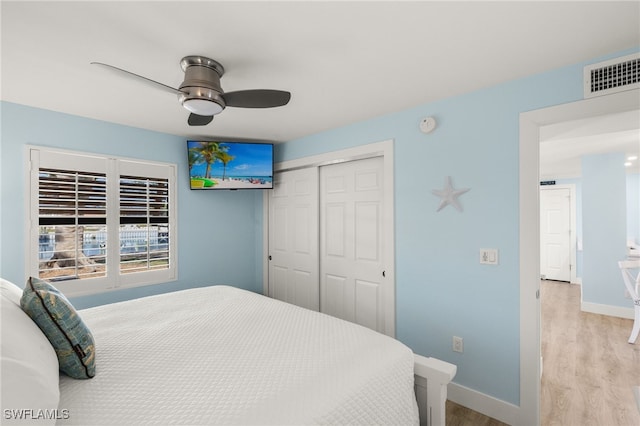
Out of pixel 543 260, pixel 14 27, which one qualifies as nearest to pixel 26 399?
pixel 14 27

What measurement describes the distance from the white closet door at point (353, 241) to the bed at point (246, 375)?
47.4 inches

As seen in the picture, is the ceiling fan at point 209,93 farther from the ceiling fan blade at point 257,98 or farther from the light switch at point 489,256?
the light switch at point 489,256

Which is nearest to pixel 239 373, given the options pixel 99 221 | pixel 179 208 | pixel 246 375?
pixel 246 375

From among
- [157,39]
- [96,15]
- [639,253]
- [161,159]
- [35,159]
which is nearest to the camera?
[96,15]

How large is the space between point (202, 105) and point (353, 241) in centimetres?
189

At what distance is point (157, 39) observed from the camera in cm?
150

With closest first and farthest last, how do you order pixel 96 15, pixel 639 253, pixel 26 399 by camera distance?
pixel 26 399, pixel 96 15, pixel 639 253

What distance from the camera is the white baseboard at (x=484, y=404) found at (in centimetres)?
199

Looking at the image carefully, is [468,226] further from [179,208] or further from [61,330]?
[179,208]

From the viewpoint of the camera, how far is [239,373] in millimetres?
1162

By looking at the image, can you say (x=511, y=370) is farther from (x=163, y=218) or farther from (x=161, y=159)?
(x=161, y=159)

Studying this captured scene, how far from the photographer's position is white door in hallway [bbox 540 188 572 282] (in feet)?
19.6

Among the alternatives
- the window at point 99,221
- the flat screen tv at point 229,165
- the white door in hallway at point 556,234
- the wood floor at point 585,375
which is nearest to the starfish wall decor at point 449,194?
the wood floor at point 585,375

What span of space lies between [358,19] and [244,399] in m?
1.64
